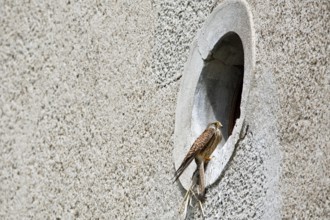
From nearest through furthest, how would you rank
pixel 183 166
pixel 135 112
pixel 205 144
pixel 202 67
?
1. pixel 205 144
2. pixel 183 166
3. pixel 202 67
4. pixel 135 112

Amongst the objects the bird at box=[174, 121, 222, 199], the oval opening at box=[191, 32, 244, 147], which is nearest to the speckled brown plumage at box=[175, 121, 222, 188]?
the bird at box=[174, 121, 222, 199]

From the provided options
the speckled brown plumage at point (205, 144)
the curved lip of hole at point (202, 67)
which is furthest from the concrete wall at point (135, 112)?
the speckled brown plumage at point (205, 144)

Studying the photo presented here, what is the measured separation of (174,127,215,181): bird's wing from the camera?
5.39 metres

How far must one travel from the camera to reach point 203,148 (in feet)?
17.8

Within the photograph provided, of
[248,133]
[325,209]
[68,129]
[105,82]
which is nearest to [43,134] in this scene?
[68,129]

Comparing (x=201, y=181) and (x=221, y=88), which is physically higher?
(x=221, y=88)

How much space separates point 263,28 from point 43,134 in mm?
2414

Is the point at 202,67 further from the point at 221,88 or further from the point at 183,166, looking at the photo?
the point at 183,166

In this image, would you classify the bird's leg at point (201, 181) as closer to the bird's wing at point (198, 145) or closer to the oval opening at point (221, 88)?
the bird's wing at point (198, 145)

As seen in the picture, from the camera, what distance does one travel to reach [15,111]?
757 centimetres

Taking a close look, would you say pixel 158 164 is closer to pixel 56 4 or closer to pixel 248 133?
pixel 248 133

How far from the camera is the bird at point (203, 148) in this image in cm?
539

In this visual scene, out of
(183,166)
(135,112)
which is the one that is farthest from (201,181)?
(135,112)

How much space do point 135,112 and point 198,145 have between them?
849mm
